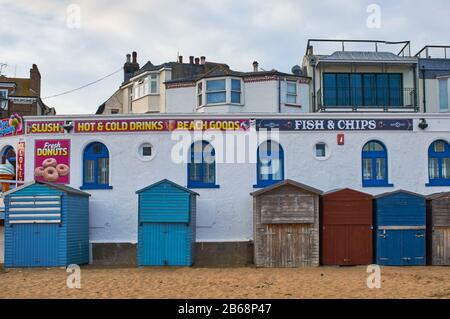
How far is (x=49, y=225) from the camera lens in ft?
60.1

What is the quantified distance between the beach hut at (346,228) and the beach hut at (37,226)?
790 cm

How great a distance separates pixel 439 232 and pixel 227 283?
725cm

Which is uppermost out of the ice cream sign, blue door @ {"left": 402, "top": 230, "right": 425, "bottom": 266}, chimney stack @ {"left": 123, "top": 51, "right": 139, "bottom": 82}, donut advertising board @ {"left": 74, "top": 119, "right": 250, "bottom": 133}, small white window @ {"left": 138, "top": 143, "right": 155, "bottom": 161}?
chimney stack @ {"left": 123, "top": 51, "right": 139, "bottom": 82}

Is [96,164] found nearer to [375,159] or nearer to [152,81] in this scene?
[375,159]

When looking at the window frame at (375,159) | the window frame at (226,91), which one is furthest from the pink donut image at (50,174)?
the window frame at (375,159)

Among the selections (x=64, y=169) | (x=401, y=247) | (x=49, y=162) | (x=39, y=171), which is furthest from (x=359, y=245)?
(x=39, y=171)

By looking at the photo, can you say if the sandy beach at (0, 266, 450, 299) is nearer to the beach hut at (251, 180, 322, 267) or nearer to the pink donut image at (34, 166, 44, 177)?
the beach hut at (251, 180, 322, 267)

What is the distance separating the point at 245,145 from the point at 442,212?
665 cm

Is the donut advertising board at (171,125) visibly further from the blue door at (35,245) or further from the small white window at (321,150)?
the blue door at (35,245)

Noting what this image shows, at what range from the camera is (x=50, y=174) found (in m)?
20.8

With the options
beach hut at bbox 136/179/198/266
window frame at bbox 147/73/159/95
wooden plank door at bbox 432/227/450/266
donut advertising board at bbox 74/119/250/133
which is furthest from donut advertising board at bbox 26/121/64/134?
window frame at bbox 147/73/159/95

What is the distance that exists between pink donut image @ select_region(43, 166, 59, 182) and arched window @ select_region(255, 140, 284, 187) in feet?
22.8

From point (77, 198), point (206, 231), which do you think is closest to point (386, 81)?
point (206, 231)

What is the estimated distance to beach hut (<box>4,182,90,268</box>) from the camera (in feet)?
60.0
